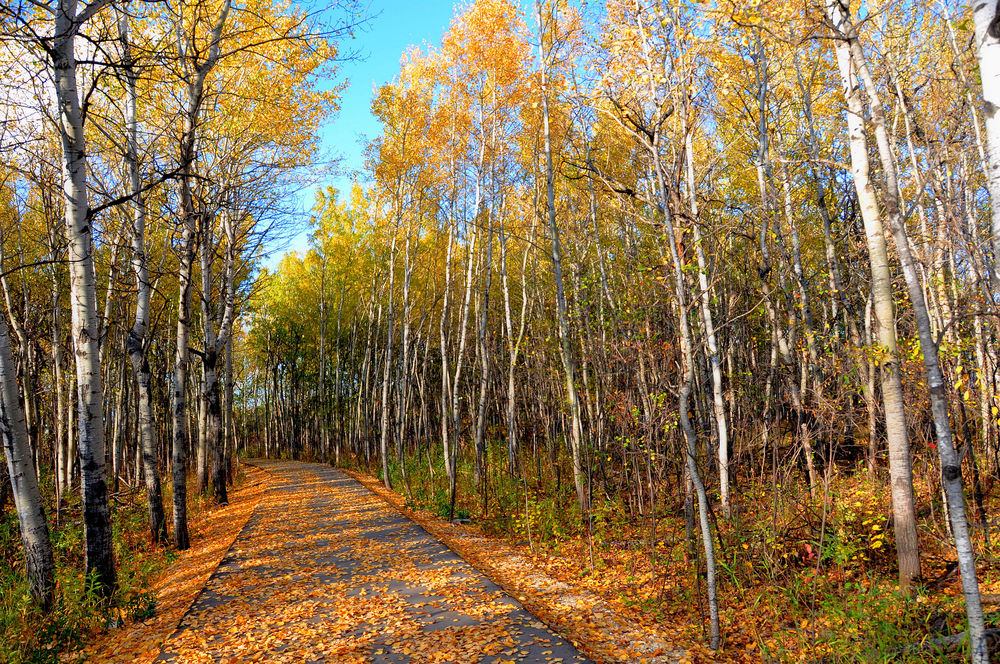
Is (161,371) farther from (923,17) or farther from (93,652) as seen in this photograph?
(923,17)

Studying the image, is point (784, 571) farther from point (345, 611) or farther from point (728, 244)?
point (728, 244)

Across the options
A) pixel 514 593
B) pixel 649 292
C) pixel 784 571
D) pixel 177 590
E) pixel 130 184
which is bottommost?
pixel 514 593

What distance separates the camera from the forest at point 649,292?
4750 millimetres

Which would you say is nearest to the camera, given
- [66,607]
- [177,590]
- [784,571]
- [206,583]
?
[66,607]

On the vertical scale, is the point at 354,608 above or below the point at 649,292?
below

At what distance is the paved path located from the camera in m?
4.58

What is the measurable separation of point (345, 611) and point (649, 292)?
21.1 feet

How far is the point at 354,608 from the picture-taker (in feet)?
18.4

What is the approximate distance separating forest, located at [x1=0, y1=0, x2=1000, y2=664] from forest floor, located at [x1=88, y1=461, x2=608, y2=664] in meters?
0.48

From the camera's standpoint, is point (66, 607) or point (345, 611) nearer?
point (66, 607)

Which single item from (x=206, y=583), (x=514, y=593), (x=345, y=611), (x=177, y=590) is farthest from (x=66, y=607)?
(x=514, y=593)

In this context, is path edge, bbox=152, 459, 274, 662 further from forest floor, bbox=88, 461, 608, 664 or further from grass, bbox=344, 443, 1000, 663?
grass, bbox=344, 443, 1000, 663

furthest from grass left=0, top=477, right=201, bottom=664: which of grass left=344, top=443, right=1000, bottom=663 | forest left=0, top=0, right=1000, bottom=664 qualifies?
grass left=344, top=443, right=1000, bottom=663

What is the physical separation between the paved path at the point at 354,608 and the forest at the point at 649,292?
53cm
